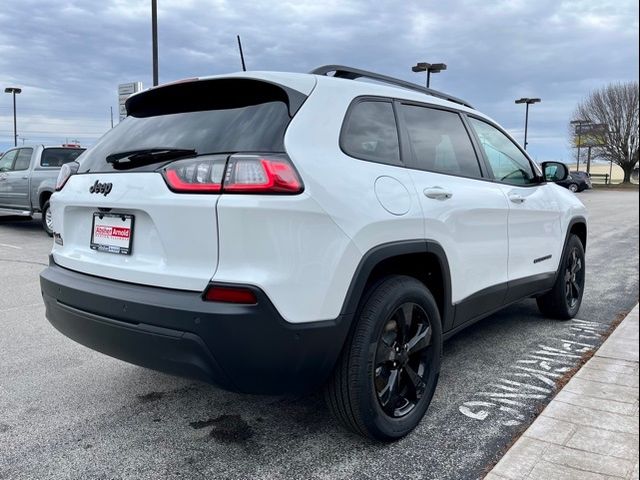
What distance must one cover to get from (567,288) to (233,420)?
3546 millimetres

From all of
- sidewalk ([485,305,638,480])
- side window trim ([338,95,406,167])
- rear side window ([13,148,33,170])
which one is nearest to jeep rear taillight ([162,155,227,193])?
side window trim ([338,95,406,167])

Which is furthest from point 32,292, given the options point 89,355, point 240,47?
point 240,47

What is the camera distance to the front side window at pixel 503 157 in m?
4.07

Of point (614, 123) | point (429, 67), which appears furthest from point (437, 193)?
point (614, 123)

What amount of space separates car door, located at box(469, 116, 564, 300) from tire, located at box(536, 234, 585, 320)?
0.82 feet

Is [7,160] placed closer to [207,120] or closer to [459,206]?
[207,120]

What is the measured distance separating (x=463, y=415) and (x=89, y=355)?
8.92 feet

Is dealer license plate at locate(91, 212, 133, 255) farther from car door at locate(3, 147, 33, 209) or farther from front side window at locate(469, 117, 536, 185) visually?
car door at locate(3, 147, 33, 209)

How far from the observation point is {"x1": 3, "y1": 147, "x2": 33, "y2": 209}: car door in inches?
476

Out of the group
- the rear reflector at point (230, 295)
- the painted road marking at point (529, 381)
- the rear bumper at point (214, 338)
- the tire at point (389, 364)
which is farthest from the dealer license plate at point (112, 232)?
the painted road marking at point (529, 381)

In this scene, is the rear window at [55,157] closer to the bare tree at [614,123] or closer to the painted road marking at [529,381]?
the painted road marking at [529,381]

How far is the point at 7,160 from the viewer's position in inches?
506

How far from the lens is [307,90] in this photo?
268cm

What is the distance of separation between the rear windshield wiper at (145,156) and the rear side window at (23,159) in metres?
10.8
